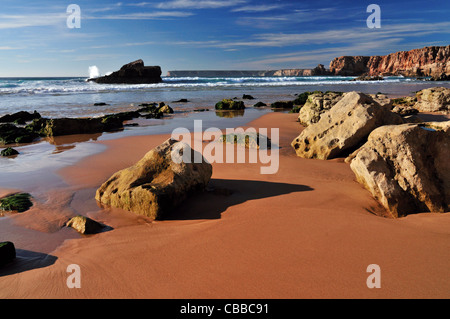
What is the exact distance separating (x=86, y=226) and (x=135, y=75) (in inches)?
2842

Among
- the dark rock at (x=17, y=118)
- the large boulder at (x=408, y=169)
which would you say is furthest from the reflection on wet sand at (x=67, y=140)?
the large boulder at (x=408, y=169)

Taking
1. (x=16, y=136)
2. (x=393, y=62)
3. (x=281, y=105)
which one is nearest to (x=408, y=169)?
(x=16, y=136)

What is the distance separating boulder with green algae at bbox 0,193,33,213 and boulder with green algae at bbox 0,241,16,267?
5.02 ft

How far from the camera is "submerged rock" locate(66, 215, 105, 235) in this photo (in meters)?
3.93

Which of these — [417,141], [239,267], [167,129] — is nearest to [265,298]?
[239,267]

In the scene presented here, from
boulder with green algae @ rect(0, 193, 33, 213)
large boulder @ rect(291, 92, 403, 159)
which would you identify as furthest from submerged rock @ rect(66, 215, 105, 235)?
large boulder @ rect(291, 92, 403, 159)

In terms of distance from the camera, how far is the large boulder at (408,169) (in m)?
4.13

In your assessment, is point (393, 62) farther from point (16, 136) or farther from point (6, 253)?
point (6, 253)

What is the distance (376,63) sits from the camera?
132250 millimetres

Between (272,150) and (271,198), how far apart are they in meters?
3.36

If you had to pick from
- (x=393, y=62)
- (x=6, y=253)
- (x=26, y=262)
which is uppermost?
(x=393, y=62)

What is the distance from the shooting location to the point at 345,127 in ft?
22.1

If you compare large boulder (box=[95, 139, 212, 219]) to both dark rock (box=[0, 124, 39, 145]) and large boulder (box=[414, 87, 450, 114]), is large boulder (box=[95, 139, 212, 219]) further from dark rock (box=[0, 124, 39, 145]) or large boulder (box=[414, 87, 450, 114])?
large boulder (box=[414, 87, 450, 114])

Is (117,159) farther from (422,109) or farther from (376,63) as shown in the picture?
(376,63)
